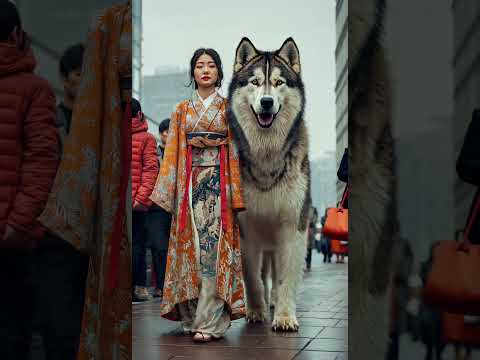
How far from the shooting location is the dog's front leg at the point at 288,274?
5230mm

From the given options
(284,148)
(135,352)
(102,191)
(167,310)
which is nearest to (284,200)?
(284,148)

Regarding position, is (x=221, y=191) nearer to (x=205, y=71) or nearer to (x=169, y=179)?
(x=169, y=179)

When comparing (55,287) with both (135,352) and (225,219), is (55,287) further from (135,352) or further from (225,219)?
(225,219)

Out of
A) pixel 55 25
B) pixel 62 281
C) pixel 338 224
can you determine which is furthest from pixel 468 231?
pixel 338 224

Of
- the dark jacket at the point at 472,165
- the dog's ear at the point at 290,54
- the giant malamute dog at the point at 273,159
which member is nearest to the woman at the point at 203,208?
the giant malamute dog at the point at 273,159

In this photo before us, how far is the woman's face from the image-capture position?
509 cm

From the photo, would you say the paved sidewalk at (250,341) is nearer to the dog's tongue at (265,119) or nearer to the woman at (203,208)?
the woman at (203,208)

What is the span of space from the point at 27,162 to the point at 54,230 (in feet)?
0.94

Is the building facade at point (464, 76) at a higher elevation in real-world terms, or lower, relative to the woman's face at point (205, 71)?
lower

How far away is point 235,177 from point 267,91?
2.87ft

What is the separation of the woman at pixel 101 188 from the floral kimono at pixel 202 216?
2180 millimetres

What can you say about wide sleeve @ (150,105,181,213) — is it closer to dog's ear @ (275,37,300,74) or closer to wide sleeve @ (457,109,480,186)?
dog's ear @ (275,37,300,74)

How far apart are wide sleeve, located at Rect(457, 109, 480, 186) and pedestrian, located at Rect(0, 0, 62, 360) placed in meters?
1.53

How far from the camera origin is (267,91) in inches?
216
